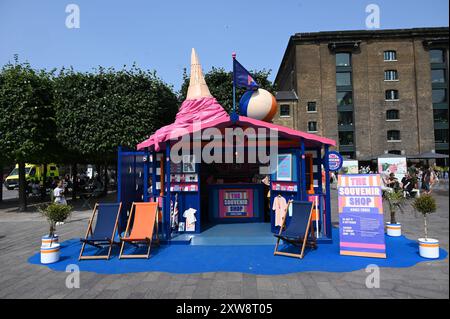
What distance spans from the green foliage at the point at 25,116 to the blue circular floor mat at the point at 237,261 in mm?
9218

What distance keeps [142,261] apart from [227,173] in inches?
237

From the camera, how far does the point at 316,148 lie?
924 centimetres

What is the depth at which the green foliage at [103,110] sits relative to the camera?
15.5m

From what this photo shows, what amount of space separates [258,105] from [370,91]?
35.0 metres

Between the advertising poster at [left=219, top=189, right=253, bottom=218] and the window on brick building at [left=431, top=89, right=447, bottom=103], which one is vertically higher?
the window on brick building at [left=431, top=89, right=447, bottom=103]

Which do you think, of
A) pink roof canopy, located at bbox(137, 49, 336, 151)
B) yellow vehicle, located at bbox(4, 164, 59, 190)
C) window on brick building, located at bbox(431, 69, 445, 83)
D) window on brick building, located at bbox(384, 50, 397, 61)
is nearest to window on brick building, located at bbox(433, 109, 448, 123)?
window on brick building, located at bbox(431, 69, 445, 83)

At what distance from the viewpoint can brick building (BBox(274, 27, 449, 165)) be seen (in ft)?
124

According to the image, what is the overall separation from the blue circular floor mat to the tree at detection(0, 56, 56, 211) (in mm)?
9232

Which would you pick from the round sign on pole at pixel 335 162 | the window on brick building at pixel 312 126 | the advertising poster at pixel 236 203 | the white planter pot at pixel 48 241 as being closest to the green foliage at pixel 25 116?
the white planter pot at pixel 48 241

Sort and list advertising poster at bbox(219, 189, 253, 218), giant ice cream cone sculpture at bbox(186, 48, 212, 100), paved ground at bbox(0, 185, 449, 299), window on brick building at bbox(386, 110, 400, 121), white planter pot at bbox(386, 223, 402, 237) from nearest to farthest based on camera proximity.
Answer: paved ground at bbox(0, 185, 449, 299)
white planter pot at bbox(386, 223, 402, 237)
advertising poster at bbox(219, 189, 253, 218)
giant ice cream cone sculpture at bbox(186, 48, 212, 100)
window on brick building at bbox(386, 110, 400, 121)

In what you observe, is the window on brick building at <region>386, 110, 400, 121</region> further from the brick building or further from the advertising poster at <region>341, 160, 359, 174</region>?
the advertising poster at <region>341, 160, 359, 174</region>

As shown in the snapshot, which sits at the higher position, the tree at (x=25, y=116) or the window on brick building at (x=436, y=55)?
the window on brick building at (x=436, y=55)

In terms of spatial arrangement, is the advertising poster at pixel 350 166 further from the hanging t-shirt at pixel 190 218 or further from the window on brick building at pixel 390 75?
the hanging t-shirt at pixel 190 218
